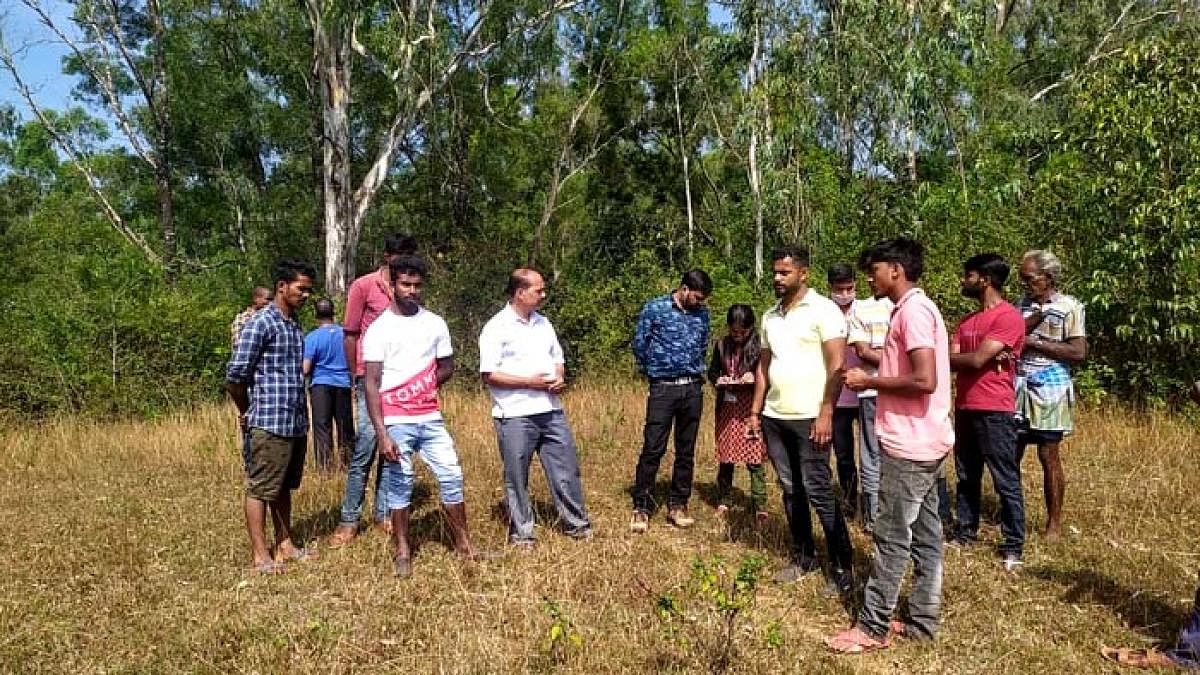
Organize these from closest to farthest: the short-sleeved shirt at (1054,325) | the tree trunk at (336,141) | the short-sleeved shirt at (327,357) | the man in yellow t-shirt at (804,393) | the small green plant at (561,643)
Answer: the small green plant at (561,643), the man in yellow t-shirt at (804,393), the short-sleeved shirt at (1054,325), the short-sleeved shirt at (327,357), the tree trunk at (336,141)

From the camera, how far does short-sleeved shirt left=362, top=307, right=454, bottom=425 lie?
4.10 metres

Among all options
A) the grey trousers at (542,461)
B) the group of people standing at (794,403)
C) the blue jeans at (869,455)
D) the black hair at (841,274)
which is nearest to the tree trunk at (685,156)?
the black hair at (841,274)

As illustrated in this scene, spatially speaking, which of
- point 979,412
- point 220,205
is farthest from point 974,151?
Result: point 220,205

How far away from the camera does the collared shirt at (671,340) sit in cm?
487

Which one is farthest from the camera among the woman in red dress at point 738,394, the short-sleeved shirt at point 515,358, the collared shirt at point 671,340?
the woman in red dress at point 738,394

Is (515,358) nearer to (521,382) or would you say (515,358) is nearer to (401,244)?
(521,382)

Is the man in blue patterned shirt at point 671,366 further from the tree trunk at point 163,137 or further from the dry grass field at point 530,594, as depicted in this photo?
the tree trunk at point 163,137

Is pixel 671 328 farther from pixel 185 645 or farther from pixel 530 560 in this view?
pixel 185 645

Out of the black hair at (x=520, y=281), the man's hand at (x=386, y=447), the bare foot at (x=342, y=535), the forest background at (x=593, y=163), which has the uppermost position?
the forest background at (x=593, y=163)

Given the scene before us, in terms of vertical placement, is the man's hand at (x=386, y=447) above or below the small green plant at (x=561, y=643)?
above

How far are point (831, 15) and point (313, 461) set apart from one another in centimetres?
1038

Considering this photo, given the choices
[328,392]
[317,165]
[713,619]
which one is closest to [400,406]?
[713,619]

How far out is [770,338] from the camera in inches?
157

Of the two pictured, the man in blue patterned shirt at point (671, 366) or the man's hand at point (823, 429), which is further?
the man in blue patterned shirt at point (671, 366)
